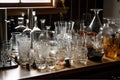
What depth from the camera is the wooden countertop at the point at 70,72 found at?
118cm

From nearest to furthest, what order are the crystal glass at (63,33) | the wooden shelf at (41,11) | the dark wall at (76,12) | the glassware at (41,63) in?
the glassware at (41,63) → the crystal glass at (63,33) → the wooden shelf at (41,11) → the dark wall at (76,12)

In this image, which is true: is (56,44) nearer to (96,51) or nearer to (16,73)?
(96,51)

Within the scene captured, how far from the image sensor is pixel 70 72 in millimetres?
1285

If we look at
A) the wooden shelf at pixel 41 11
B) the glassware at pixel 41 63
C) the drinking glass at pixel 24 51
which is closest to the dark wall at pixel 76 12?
the wooden shelf at pixel 41 11

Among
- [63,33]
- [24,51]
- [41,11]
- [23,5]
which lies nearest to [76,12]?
[41,11]

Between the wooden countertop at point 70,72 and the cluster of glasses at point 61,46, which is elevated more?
the cluster of glasses at point 61,46

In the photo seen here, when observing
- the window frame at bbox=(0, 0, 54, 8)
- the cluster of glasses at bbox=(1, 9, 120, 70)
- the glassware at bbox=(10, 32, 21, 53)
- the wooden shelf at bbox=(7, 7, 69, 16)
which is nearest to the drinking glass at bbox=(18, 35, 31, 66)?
the cluster of glasses at bbox=(1, 9, 120, 70)

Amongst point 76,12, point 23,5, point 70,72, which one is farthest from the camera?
point 76,12

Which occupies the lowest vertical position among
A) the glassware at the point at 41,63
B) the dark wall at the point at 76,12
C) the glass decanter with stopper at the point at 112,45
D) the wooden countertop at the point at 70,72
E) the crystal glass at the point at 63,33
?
the wooden countertop at the point at 70,72

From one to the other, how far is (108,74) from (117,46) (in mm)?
→ 218

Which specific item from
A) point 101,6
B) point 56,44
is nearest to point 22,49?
point 56,44

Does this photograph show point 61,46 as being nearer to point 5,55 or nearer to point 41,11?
point 5,55

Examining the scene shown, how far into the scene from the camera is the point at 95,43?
150cm

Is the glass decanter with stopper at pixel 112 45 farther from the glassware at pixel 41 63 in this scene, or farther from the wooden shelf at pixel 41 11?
the wooden shelf at pixel 41 11
